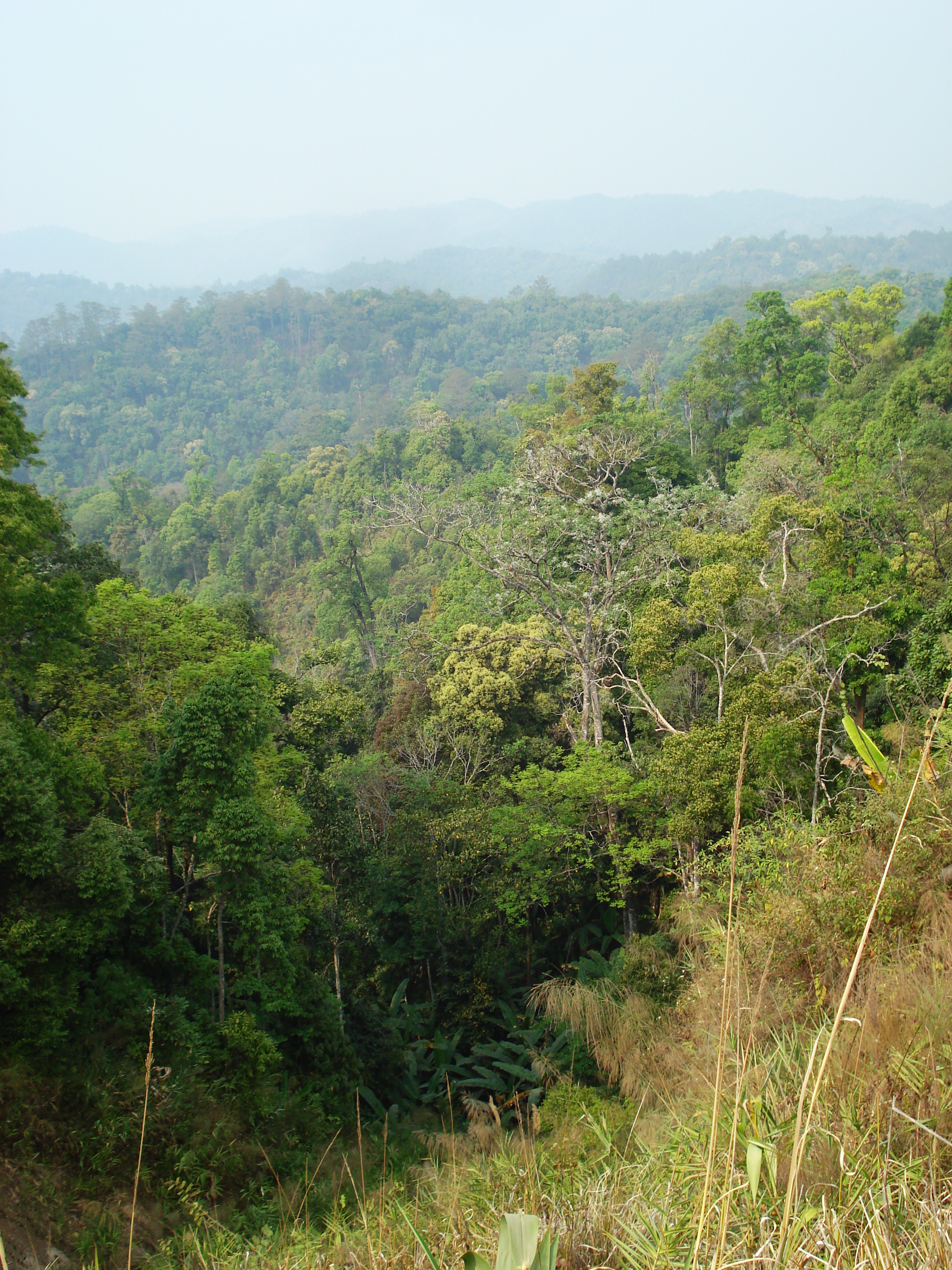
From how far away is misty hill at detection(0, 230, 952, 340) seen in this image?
99.8 m

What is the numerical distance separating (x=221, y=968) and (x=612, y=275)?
459 feet

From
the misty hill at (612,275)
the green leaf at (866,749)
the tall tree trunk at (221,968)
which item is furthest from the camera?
the misty hill at (612,275)

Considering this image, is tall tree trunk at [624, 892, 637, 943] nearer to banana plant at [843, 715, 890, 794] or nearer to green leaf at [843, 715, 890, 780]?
banana plant at [843, 715, 890, 794]

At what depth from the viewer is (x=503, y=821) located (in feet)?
35.3

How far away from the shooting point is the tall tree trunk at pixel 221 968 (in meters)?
7.71

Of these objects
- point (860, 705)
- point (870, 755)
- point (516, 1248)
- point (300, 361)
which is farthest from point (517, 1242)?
point (300, 361)

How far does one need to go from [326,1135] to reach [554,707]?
920 centimetres

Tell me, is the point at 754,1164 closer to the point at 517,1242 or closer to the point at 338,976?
the point at 517,1242

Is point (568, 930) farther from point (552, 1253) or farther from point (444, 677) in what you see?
point (552, 1253)

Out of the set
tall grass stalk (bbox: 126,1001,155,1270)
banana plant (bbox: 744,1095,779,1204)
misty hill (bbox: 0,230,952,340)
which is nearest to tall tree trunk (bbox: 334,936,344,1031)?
tall grass stalk (bbox: 126,1001,155,1270)

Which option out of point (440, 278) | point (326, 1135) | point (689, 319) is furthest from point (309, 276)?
point (326, 1135)

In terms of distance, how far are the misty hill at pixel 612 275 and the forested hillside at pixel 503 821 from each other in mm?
68447

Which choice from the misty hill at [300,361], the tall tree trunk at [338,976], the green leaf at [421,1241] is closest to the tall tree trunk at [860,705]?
the tall tree trunk at [338,976]

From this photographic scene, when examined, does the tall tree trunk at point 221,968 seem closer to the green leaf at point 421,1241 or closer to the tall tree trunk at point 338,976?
the tall tree trunk at point 338,976
